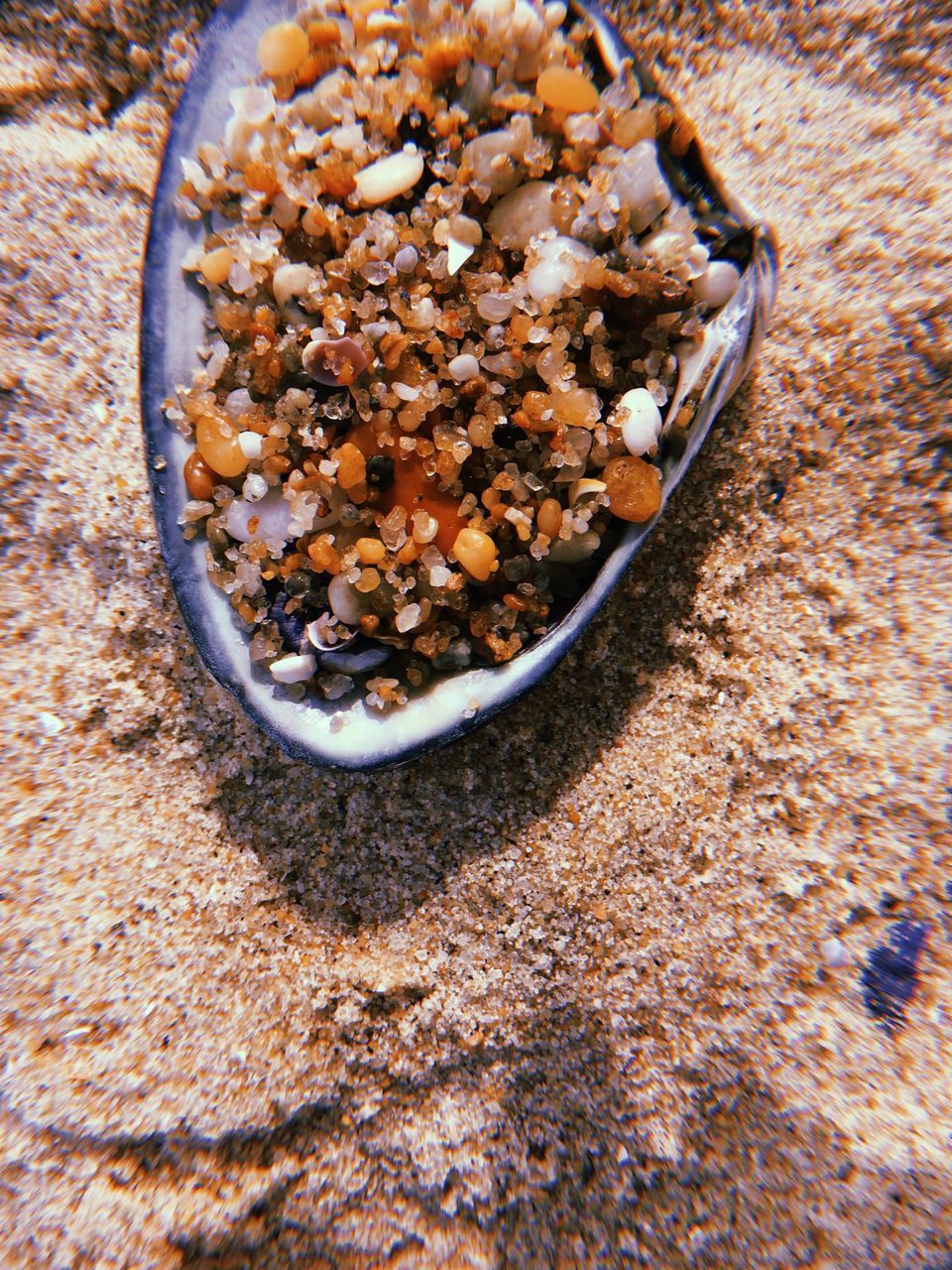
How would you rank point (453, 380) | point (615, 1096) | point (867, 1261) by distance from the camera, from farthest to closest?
point (615, 1096) < point (867, 1261) < point (453, 380)

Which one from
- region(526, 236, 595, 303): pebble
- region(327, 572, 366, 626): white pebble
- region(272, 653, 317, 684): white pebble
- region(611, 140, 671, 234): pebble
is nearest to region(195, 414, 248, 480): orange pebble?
region(327, 572, 366, 626): white pebble

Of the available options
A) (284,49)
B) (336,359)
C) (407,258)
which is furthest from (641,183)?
(284,49)

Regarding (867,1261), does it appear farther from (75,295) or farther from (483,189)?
(75,295)

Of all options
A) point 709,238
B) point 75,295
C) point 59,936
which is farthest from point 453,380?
point 59,936

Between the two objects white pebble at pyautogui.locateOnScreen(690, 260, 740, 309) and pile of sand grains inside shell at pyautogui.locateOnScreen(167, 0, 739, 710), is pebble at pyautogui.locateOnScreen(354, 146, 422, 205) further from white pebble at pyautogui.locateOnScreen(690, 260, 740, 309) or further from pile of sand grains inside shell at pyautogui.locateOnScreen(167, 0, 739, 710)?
white pebble at pyautogui.locateOnScreen(690, 260, 740, 309)

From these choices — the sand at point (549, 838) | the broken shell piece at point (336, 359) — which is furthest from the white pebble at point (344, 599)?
the sand at point (549, 838)

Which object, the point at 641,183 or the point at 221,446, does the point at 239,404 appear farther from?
the point at 641,183
